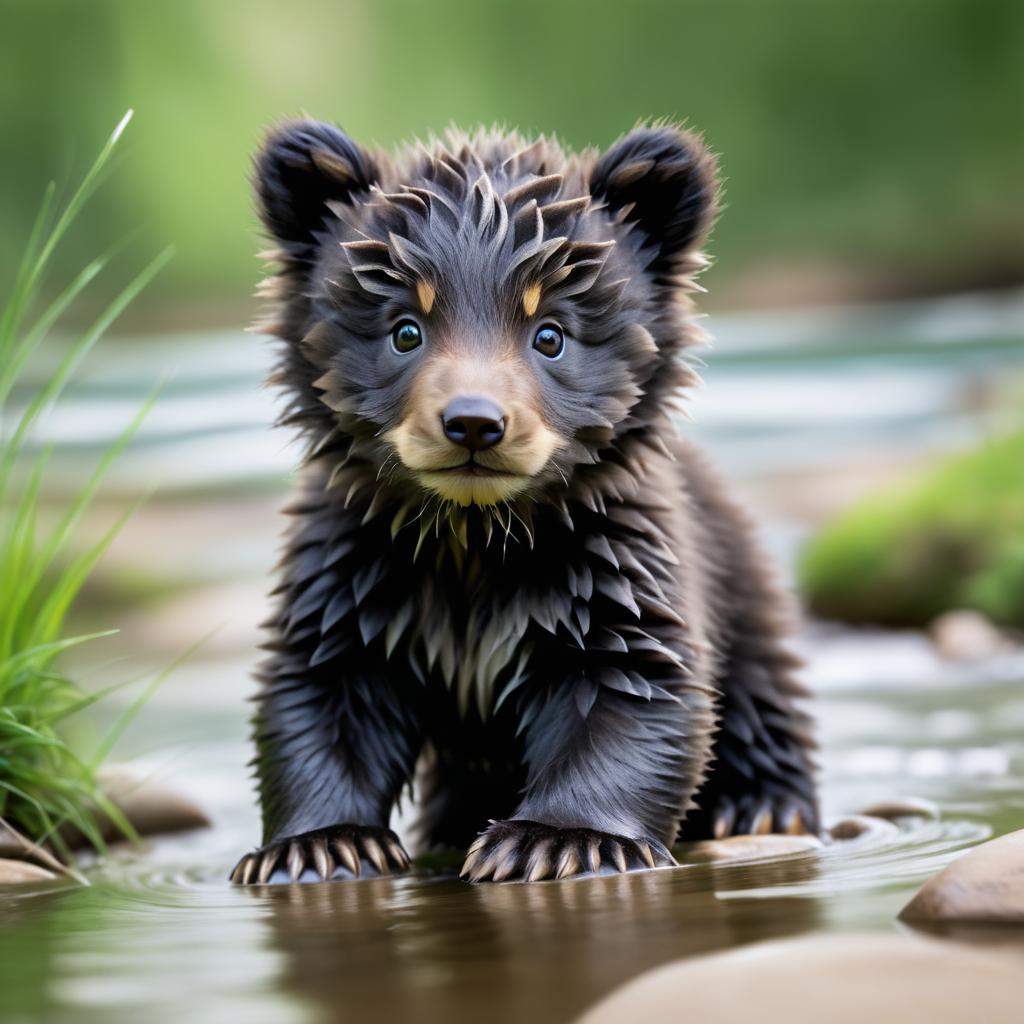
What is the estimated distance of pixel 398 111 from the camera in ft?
43.5

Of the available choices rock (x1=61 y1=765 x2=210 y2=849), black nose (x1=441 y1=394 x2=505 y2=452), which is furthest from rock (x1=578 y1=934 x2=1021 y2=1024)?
rock (x1=61 y1=765 x2=210 y2=849)

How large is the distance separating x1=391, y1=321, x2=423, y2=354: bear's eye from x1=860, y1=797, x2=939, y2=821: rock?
1850 millimetres

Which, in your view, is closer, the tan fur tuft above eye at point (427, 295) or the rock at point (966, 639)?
the tan fur tuft above eye at point (427, 295)

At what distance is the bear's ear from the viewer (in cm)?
409

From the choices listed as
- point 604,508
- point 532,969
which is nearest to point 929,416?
point 604,508

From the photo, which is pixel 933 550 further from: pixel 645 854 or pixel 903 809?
pixel 645 854

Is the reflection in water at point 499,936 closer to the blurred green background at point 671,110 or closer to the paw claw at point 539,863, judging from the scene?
the paw claw at point 539,863

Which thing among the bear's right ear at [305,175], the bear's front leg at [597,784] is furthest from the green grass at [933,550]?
the bear's right ear at [305,175]

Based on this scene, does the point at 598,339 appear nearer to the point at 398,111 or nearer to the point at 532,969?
the point at 532,969

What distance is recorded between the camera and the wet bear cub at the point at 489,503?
370cm

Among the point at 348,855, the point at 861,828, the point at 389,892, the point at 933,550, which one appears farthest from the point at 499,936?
the point at 933,550

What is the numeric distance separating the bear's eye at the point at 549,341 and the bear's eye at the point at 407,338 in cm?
27

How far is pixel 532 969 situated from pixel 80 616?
9.05 m

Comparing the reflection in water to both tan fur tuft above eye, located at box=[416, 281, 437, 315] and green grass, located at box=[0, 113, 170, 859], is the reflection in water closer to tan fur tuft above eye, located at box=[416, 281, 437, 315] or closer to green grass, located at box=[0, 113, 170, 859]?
green grass, located at box=[0, 113, 170, 859]
